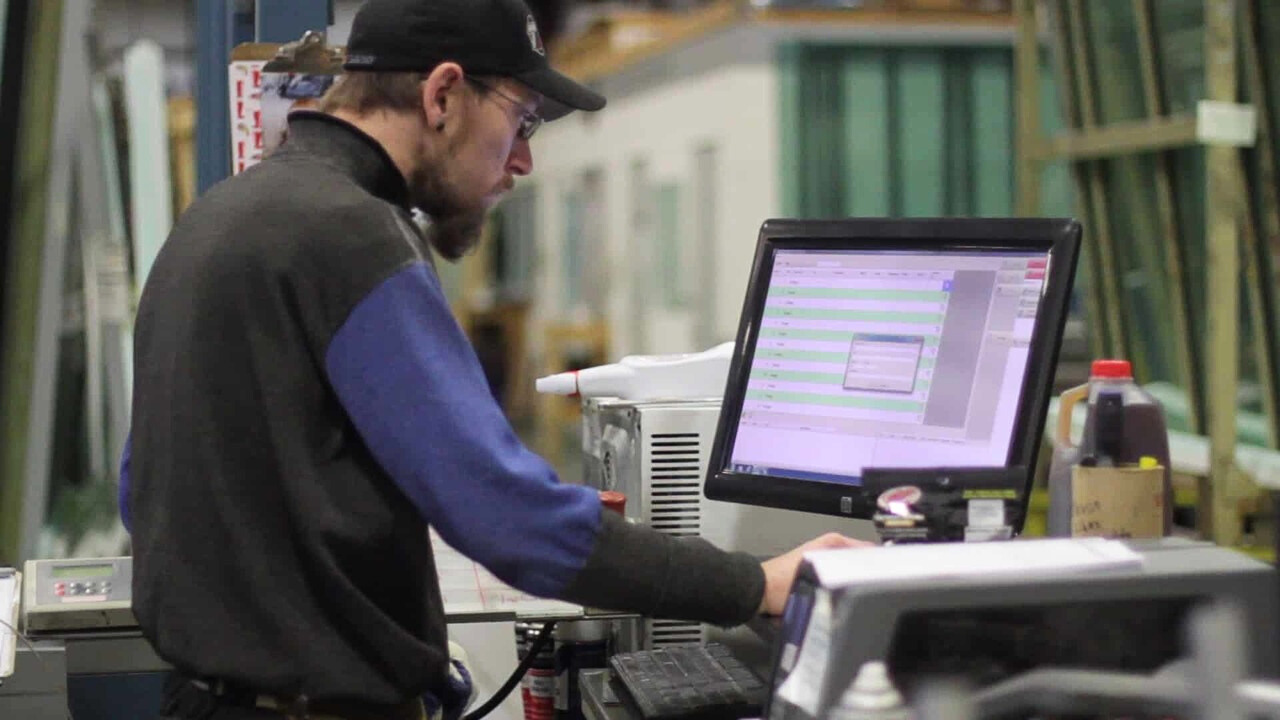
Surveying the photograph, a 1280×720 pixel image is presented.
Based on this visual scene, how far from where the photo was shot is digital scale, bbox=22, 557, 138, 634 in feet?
6.70

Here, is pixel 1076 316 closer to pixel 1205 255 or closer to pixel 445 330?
pixel 1205 255

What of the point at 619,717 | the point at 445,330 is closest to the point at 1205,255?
the point at 619,717

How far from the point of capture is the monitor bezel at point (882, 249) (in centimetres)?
177

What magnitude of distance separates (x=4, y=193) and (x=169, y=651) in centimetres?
288

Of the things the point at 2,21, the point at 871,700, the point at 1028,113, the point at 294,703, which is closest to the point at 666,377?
the point at 294,703

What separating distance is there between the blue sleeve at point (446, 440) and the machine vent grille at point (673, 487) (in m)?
0.57

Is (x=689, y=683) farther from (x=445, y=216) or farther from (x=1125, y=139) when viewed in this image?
(x=1125, y=139)

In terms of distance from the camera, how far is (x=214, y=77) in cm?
271

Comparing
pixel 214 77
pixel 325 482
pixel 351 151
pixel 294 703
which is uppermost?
pixel 214 77

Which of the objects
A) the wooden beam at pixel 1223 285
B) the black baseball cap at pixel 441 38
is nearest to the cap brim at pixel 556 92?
the black baseball cap at pixel 441 38

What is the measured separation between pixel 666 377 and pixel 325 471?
77 centimetres

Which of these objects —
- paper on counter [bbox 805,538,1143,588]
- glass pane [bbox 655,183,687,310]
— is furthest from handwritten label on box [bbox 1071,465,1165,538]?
glass pane [bbox 655,183,687,310]

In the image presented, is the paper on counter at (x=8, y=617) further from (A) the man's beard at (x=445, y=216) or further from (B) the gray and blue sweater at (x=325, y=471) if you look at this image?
(A) the man's beard at (x=445, y=216)

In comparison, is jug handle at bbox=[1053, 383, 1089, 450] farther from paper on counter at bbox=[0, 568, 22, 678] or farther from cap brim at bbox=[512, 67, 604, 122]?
paper on counter at bbox=[0, 568, 22, 678]
